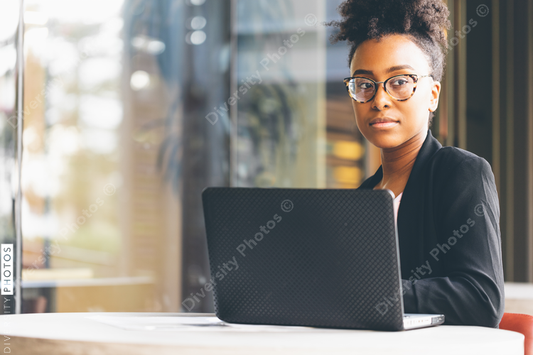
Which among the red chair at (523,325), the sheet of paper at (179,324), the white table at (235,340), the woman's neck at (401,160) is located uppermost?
the woman's neck at (401,160)

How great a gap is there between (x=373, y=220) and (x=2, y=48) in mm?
2212

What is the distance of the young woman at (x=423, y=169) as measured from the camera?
2.95ft

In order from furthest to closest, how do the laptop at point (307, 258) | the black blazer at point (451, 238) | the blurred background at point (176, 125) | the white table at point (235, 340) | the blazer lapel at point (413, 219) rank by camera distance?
the blurred background at point (176, 125), the blazer lapel at point (413, 219), the black blazer at point (451, 238), the laptop at point (307, 258), the white table at point (235, 340)

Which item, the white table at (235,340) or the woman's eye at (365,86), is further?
the woman's eye at (365,86)

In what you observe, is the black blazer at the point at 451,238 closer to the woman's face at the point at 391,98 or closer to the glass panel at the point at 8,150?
the woman's face at the point at 391,98

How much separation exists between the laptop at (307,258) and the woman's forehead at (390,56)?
17.1 inches

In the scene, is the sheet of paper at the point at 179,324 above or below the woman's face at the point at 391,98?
below

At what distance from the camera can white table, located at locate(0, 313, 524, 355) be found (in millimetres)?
646

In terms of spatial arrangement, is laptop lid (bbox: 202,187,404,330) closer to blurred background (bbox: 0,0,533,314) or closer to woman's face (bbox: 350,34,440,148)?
woman's face (bbox: 350,34,440,148)

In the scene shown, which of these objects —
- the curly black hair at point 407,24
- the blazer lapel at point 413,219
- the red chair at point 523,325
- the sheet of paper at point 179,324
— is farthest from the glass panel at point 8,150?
the red chair at point 523,325

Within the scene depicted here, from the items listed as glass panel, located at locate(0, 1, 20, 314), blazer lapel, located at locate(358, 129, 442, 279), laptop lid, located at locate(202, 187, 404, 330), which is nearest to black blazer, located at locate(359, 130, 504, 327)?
blazer lapel, located at locate(358, 129, 442, 279)

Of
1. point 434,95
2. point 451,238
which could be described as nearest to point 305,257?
point 451,238

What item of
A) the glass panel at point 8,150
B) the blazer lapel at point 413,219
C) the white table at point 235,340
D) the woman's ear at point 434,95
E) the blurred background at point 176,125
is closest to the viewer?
the white table at point 235,340

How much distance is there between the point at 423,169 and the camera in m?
1.14
